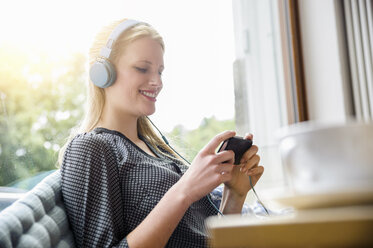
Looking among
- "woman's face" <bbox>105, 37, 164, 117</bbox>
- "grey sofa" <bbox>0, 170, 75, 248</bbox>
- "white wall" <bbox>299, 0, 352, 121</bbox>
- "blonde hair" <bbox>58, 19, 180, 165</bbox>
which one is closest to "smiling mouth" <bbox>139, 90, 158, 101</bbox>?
"woman's face" <bbox>105, 37, 164, 117</bbox>

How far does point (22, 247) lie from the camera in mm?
717

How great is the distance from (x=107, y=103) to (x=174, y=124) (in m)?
0.65

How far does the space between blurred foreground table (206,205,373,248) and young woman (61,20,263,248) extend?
384mm

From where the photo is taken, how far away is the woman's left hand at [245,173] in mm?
973

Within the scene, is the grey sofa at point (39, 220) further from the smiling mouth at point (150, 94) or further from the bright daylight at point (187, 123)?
the smiling mouth at point (150, 94)

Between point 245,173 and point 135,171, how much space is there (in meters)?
0.29

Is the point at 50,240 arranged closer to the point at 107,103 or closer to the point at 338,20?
the point at 107,103

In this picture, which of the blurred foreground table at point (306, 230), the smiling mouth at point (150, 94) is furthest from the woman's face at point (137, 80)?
the blurred foreground table at point (306, 230)

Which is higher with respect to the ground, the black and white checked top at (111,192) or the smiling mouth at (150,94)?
the smiling mouth at (150,94)

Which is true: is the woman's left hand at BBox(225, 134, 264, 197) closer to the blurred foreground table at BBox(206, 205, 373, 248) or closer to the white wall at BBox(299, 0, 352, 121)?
the white wall at BBox(299, 0, 352, 121)

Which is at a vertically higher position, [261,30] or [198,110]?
[261,30]

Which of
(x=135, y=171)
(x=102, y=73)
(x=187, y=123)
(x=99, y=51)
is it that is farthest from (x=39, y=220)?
(x=187, y=123)

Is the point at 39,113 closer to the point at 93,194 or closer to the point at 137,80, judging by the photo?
the point at 137,80

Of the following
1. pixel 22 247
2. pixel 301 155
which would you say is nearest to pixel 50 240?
pixel 22 247
